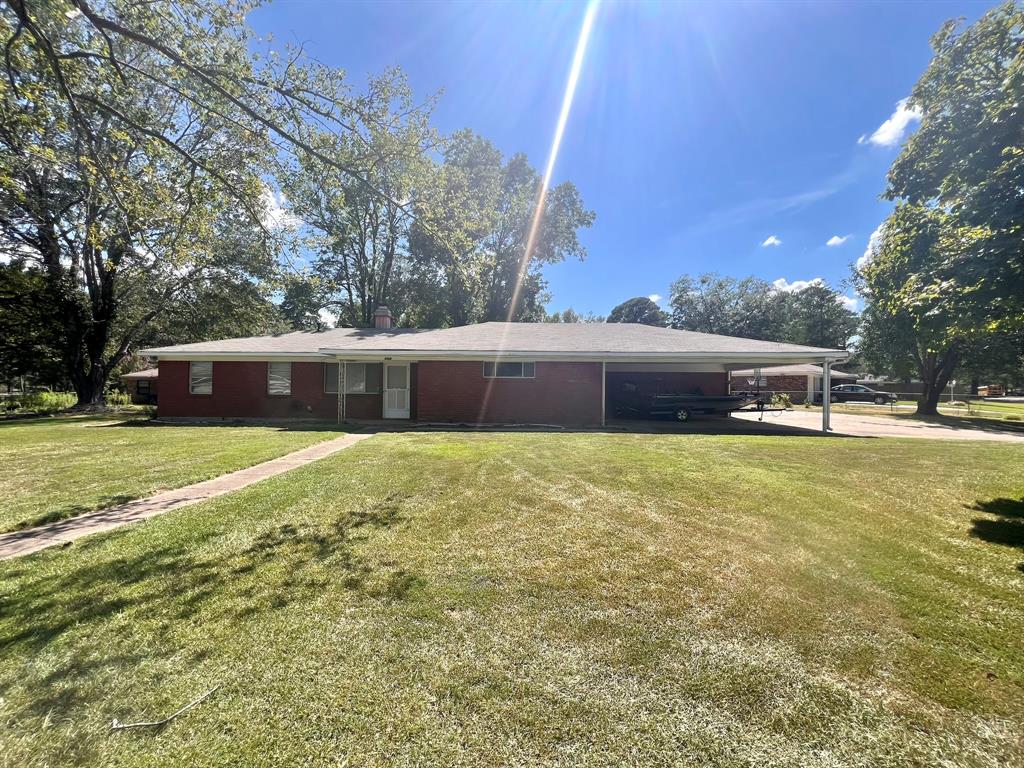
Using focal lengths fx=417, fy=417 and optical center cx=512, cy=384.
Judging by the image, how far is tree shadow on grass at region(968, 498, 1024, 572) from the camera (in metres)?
4.12

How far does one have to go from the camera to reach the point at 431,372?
14008mm

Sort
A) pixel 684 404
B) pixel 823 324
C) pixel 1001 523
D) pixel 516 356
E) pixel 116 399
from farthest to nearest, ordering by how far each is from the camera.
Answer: pixel 823 324 < pixel 116 399 < pixel 684 404 < pixel 516 356 < pixel 1001 523

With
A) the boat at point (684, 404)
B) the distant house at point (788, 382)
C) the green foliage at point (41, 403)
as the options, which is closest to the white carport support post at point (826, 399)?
the boat at point (684, 404)

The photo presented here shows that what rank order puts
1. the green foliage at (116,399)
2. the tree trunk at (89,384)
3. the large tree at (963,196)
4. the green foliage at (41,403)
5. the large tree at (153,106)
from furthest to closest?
1. the green foliage at (116,399)
2. the tree trunk at (89,384)
3. the green foliage at (41,403)
4. the large tree at (153,106)
5. the large tree at (963,196)

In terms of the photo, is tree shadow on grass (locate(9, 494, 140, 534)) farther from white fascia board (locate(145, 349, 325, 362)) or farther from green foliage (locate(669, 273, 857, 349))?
green foliage (locate(669, 273, 857, 349))

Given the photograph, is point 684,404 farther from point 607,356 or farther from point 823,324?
point 823,324

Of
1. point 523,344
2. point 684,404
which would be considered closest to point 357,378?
point 523,344

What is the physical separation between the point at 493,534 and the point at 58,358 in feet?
97.0

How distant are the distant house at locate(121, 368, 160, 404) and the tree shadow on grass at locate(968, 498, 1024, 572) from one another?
33.5 meters

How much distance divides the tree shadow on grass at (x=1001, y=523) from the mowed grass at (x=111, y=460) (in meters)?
9.65

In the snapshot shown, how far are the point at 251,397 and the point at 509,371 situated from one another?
30.1ft

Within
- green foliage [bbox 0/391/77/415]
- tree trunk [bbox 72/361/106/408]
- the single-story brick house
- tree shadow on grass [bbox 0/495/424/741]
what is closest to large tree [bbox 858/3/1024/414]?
the single-story brick house

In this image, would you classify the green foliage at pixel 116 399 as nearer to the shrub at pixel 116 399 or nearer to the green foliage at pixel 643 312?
the shrub at pixel 116 399

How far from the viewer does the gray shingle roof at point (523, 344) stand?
13242 millimetres
